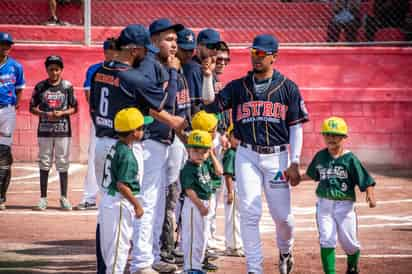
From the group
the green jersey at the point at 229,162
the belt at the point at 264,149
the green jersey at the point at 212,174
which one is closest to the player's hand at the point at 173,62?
the green jersey at the point at 212,174

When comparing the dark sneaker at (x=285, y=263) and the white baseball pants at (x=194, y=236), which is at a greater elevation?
the white baseball pants at (x=194, y=236)

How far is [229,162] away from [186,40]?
1394 millimetres

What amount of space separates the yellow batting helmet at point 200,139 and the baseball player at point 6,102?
469cm

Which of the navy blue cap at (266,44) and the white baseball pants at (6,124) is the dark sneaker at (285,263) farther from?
the white baseball pants at (6,124)

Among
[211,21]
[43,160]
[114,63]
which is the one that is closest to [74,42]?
[211,21]

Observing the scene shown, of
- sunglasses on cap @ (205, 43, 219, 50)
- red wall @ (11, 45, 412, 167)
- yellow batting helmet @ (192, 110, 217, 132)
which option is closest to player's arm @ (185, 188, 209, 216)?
yellow batting helmet @ (192, 110, 217, 132)

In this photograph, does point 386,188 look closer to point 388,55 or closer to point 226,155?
point 388,55

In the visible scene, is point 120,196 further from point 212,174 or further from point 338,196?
point 338,196

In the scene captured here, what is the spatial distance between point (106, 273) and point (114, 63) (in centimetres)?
178

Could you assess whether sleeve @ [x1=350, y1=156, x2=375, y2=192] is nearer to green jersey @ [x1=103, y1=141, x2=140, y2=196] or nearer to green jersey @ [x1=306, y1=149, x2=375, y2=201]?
green jersey @ [x1=306, y1=149, x2=375, y2=201]

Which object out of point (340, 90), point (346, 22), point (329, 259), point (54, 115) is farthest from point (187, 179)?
point (346, 22)

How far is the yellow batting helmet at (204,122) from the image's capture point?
800cm

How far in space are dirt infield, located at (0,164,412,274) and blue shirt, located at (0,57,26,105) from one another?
58.0 inches

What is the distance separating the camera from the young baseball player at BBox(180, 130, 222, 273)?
7.76 m
